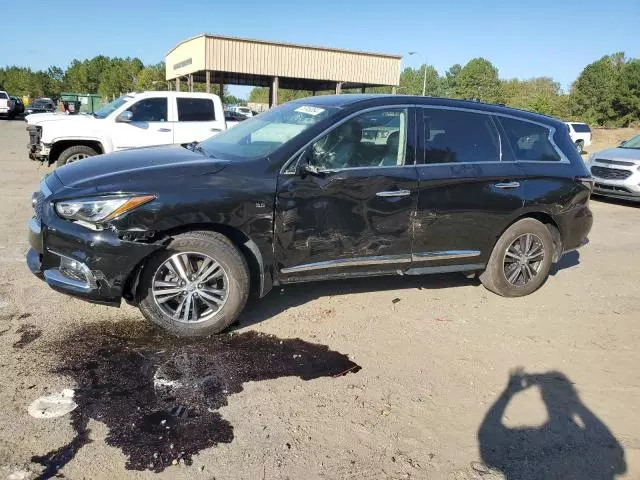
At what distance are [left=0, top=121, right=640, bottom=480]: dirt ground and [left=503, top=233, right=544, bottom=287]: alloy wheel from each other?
0.86 feet

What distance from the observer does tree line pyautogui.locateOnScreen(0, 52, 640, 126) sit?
153 feet

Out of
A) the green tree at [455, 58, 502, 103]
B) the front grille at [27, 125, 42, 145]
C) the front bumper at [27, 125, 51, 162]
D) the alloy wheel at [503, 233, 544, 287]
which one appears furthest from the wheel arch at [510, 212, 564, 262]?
the green tree at [455, 58, 502, 103]

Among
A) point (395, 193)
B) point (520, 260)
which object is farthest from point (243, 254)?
point (520, 260)

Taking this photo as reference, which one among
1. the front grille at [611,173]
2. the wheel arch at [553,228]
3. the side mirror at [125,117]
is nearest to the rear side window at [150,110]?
the side mirror at [125,117]

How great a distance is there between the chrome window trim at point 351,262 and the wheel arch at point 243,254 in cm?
18

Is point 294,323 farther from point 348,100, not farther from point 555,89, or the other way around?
point 555,89

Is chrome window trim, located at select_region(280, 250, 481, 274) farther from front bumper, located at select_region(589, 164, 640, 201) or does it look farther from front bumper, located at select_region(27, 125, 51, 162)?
front bumper, located at select_region(589, 164, 640, 201)

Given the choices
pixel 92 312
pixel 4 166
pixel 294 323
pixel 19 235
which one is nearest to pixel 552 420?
pixel 294 323

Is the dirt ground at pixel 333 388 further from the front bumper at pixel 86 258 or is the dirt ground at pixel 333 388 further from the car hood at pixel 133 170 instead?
the car hood at pixel 133 170

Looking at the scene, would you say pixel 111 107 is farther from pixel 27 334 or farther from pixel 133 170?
pixel 27 334

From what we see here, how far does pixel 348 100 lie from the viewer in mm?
4730

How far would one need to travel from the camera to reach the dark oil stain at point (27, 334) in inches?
153

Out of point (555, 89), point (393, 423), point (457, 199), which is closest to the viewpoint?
point (393, 423)

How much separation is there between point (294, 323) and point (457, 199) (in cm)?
186
